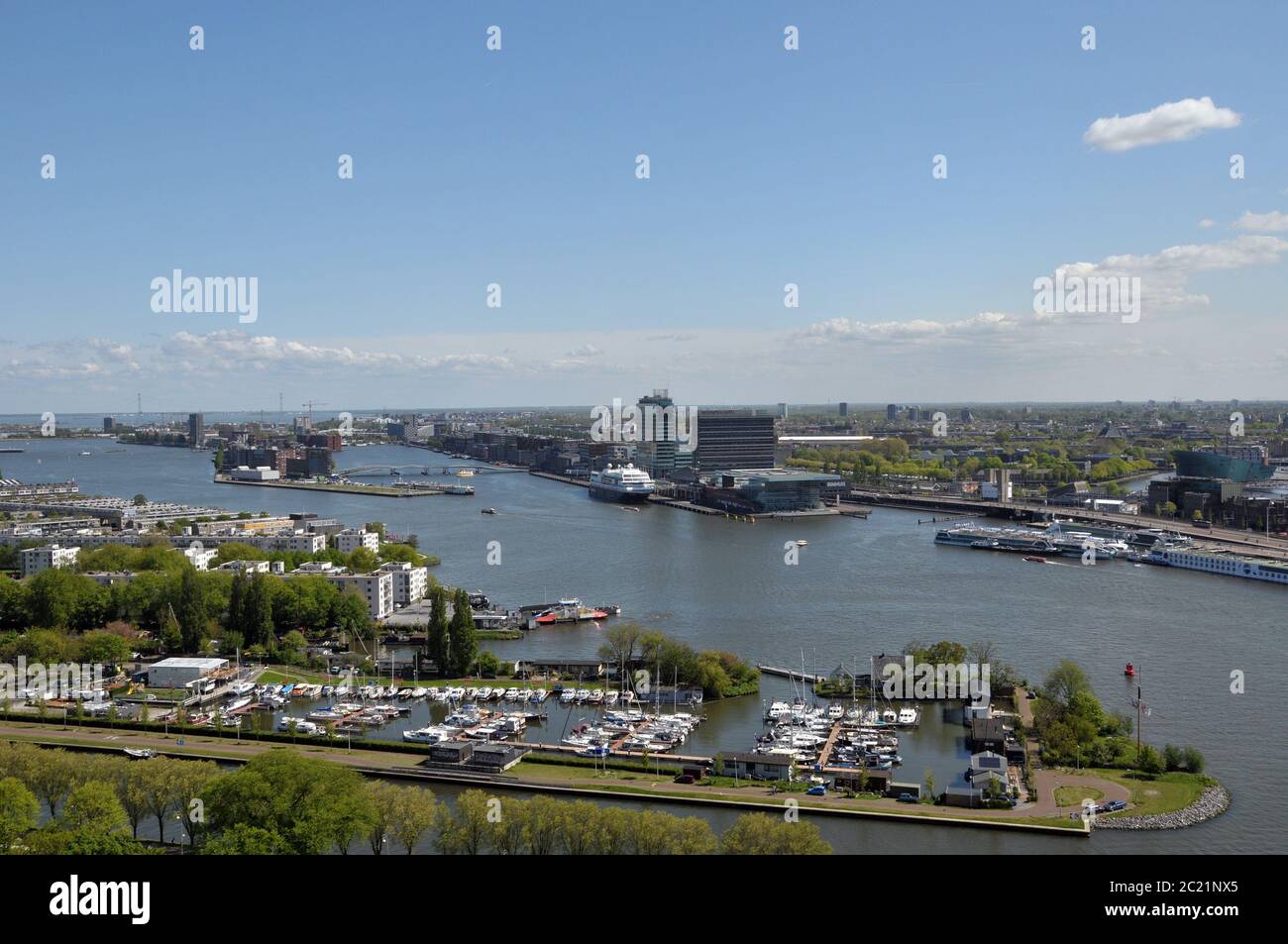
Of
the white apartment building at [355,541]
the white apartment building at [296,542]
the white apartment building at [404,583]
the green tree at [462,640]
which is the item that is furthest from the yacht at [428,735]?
the white apartment building at [296,542]

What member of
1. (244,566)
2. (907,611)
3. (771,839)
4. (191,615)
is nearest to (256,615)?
(191,615)

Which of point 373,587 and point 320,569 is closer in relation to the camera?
point 373,587

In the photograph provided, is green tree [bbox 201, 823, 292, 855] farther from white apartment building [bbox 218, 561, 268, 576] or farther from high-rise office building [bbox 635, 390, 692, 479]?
high-rise office building [bbox 635, 390, 692, 479]

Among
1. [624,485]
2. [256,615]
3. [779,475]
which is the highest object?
[779,475]

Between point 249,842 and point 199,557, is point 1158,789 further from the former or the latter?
point 199,557

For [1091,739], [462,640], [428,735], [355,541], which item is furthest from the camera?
[355,541]

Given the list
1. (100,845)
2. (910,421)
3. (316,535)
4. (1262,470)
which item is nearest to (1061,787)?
(100,845)

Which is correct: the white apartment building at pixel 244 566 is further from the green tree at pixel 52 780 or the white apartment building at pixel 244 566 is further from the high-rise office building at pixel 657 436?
the high-rise office building at pixel 657 436
